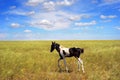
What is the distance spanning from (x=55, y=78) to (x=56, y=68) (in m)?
3.84

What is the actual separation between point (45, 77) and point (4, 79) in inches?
85.6

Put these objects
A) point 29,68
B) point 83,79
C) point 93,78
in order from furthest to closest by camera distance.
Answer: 1. point 29,68
2. point 83,79
3. point 93,78

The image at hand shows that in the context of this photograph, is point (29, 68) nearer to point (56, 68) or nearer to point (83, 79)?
point (56, 68)

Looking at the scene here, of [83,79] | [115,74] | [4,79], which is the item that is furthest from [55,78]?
[115,74]

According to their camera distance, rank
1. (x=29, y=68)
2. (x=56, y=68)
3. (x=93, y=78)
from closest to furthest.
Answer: (x=93, y=78), (x=29, y=68), (x=56, y=68)

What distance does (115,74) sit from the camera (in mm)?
11375

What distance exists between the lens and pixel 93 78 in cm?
1014

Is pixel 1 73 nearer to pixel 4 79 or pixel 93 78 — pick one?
pixel 4 79

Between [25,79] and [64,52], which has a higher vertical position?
[64,52]

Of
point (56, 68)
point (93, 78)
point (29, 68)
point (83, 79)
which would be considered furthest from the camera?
point (56, 68)

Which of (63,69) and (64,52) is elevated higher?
(64,52)

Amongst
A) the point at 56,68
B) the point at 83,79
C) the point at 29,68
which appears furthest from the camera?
the point at 56,68

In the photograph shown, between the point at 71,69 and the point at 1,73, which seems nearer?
the point at 1,73

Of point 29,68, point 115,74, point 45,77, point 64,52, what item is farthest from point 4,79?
point 115,74
